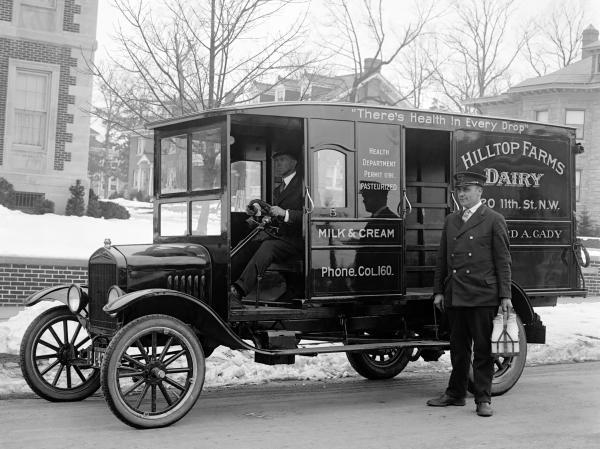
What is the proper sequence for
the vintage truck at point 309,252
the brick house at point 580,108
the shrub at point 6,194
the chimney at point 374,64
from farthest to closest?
the brick house at point 580,108
the shrub at point 6,194
the chimney at point 374,64
the vintage truck at point 309,252

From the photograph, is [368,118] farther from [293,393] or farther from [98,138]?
[98,138]

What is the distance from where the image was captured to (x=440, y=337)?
7.95m

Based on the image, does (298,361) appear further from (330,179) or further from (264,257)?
(330,179)

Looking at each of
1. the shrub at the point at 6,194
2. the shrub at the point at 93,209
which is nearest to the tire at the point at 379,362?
the shrub at the point at 6,194

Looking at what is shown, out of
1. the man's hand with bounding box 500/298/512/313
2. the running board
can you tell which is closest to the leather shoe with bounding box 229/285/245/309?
the running board

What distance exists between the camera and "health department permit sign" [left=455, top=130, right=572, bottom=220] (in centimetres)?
813

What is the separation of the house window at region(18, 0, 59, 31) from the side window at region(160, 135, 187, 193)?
14.6 m

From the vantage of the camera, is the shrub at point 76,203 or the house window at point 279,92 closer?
the house window at point 279,92

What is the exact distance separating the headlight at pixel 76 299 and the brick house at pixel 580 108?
1267 inches

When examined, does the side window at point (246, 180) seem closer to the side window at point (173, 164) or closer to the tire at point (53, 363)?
the side window at point (173, 164)

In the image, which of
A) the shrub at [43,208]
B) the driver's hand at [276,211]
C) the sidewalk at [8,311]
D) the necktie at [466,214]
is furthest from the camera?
the shrub at [43,208]

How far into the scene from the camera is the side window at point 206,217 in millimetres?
7062

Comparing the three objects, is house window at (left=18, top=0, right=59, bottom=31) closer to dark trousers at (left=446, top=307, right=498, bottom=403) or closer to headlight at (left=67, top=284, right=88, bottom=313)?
headlight at (left=67, top=284, right=88, bottom=313)

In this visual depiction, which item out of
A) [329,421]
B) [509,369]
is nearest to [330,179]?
[329,421]
